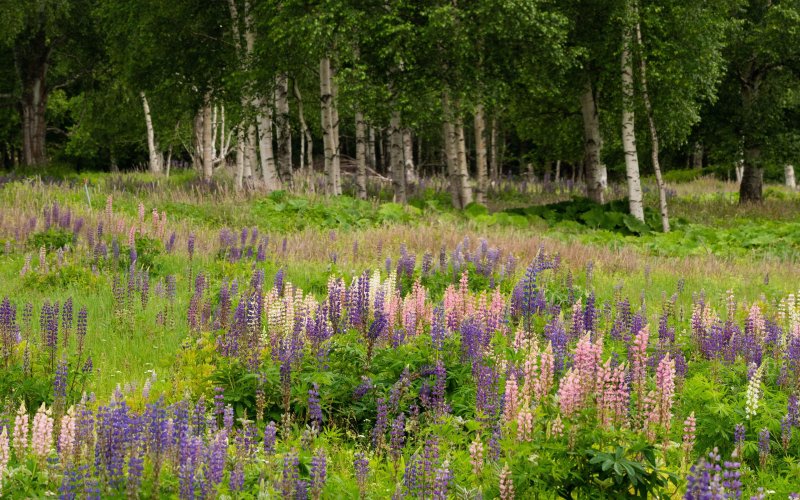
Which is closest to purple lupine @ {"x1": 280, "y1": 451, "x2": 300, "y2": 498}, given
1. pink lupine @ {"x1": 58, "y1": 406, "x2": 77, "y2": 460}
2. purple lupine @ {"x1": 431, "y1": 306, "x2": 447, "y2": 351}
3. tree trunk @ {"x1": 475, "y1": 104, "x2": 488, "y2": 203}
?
pink lupine @ {"x1": 58, "y1": 406, "x2": 77, "y2": 460}

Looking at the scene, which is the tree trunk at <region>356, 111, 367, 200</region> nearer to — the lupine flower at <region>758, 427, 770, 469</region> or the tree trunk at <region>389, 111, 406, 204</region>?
the tree trunk at <region>389, 111, 406, 204</region>

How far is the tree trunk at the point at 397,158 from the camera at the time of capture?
2178 centimetres

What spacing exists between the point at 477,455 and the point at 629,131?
1772 centimetres

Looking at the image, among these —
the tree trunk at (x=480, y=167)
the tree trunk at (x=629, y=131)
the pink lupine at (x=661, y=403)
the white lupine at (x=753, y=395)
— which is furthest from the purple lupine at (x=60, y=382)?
the tree trunk at (x=480, y=167)

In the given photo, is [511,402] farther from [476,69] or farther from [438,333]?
[476,69]

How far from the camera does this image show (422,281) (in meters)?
9.62

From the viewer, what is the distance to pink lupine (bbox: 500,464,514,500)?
3.61m

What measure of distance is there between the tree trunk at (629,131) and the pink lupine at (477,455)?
16.9m

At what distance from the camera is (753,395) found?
508cm

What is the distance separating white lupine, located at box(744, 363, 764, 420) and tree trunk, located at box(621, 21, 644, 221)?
1536 centimetres

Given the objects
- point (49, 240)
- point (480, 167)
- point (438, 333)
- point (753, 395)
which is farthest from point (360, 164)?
point (753, 395)

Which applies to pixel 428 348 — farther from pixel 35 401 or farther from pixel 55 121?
pixel 55 121

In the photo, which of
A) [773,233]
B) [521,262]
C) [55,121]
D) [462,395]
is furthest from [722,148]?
[55,121]

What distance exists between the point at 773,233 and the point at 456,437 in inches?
669
